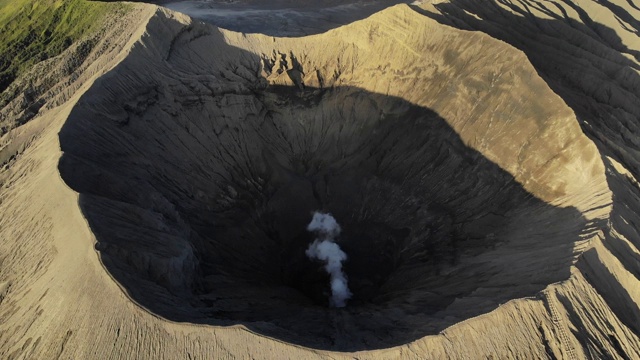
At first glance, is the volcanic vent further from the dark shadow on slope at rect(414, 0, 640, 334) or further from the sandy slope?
the dark shadow on slope at rect(414, 0, 640, 334)

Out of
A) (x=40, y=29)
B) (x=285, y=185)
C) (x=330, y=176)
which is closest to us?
(x=285, y=185)

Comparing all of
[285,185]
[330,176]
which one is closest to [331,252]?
[285,185]

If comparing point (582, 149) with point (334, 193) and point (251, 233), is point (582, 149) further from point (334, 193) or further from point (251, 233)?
point (251, 233)

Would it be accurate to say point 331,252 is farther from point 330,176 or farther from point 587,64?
point 587,64

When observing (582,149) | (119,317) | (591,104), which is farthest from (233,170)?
(591,104)

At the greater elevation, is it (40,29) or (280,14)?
(40,29)

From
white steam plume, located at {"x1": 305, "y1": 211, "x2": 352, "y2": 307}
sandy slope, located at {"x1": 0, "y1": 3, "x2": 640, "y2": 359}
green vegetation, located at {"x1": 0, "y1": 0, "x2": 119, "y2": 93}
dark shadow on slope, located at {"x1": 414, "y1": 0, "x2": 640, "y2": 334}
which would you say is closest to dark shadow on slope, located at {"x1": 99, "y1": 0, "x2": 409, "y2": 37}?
green vegetation, located at {"x1": 0, "y1": 0, "x2": 119, "y2": 93}

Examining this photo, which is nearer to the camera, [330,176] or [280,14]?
[330,176]
